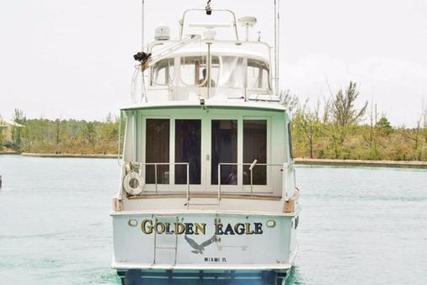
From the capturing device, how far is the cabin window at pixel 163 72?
15.9m

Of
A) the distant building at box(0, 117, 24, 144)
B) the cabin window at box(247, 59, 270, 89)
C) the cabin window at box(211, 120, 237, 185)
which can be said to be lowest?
the cabin window at box(211, 120, 237, 185)

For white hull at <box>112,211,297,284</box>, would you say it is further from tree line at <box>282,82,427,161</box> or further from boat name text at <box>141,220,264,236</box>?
tree line at <box>282,82,427,161</box>

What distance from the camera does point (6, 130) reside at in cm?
10056

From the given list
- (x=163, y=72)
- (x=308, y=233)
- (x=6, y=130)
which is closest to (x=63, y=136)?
(x=6, y=130)

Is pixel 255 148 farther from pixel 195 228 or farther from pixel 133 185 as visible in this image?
pixel 195 228

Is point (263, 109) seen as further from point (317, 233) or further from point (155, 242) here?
point (317, 233)

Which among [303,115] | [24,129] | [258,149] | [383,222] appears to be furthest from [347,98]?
[258,149]

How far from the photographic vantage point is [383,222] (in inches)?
1190

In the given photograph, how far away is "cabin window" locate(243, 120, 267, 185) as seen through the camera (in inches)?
577

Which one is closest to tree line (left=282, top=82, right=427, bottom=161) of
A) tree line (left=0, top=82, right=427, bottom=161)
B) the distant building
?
tree line (left=0, top=82, right=427, bottom=161)

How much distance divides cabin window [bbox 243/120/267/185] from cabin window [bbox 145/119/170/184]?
1206 mm

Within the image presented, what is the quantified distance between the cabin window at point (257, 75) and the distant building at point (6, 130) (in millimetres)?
84214

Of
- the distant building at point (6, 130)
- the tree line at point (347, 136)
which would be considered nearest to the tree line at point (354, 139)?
the tree line at point (347, 136)

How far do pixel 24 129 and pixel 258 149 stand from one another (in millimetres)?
86662
